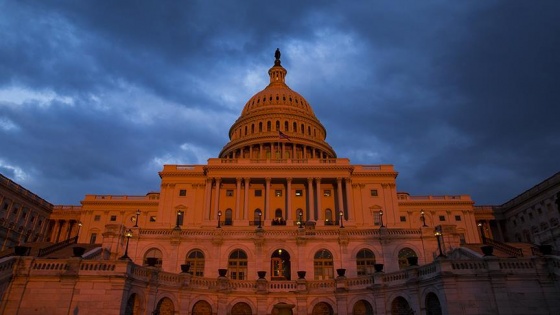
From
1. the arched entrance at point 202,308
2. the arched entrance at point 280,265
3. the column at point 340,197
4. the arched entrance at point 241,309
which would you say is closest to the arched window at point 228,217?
the column at point 340,197

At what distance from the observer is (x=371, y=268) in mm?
39531

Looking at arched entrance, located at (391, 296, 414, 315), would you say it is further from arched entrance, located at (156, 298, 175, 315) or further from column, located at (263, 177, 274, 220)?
column, located at (263, 177, 274, 220)

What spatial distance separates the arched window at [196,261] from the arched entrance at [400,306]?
756 inches

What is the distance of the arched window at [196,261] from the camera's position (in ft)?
129

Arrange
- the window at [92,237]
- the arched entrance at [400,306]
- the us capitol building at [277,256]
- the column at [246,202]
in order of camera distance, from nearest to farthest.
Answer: the us capitol building at [277,256]
the arched entrance at [400,306]
the column at [246,202]
the window at [92,237]

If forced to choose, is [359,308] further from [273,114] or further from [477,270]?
[273,114]

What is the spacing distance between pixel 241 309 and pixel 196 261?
10.00m

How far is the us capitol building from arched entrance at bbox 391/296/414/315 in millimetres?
109

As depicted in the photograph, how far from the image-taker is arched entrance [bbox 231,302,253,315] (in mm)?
31266

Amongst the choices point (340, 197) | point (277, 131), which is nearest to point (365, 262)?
point (340, 197)

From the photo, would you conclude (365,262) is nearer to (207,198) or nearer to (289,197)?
(289,197)

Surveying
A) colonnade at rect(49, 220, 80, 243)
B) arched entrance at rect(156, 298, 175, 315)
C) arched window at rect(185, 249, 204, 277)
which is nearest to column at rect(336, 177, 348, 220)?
arched window at rect(185, 249, 204, 277)

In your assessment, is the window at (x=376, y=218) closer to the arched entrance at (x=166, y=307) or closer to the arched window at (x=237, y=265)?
the arched window at (x=237, y=265)

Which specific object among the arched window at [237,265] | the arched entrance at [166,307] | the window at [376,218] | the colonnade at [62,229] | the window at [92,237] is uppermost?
the colonnade at [62,229]
